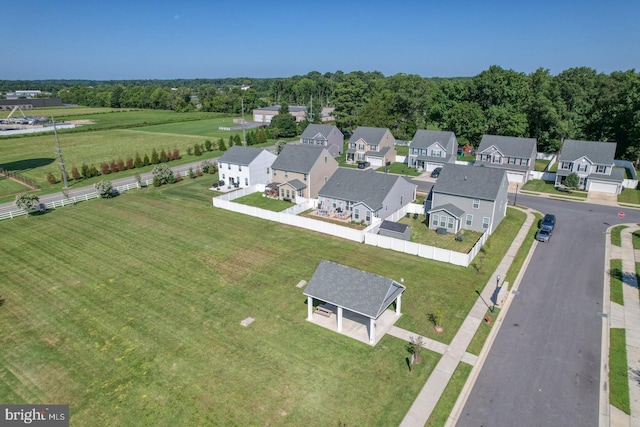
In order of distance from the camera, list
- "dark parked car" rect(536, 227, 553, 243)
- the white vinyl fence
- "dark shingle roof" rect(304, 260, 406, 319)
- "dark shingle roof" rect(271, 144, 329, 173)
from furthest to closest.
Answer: "dark shingle roof" rect(271, 144, 329, 173) → "dark parked car" rect(536, 227, 553, 243) → the white vinyl fence → "dark shingle roof" rect(304, 260, 406, 319)

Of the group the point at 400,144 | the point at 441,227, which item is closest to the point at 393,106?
the point at 400,144

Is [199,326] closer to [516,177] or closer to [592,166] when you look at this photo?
[516,177]

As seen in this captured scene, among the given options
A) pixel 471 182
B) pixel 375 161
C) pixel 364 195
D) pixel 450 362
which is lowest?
pixel 450 362

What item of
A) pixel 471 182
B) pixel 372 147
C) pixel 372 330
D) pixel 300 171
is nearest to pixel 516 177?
pixel 471 182

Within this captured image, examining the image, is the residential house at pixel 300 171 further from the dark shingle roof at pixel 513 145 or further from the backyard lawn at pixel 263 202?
the dark shingle roof at pixel 513 145

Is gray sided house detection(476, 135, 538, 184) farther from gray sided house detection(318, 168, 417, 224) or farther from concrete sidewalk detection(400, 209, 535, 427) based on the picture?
concrete sidewalk detection(400, 209, 535, 427)

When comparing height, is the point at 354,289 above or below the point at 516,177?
above

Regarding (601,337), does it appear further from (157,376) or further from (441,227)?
(157,376)

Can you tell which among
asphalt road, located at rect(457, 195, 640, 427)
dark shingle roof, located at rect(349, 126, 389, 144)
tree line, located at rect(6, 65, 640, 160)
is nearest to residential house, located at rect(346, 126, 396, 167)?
dark shingle roof, located at rect(349, 126, 389, 144)
